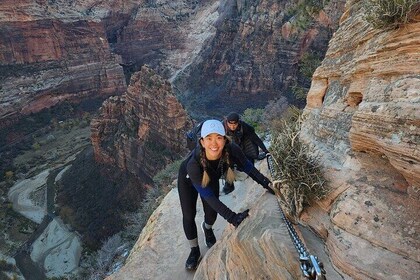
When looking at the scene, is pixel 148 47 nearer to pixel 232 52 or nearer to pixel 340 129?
pixel 232 52

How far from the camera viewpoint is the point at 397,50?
8.95 ft

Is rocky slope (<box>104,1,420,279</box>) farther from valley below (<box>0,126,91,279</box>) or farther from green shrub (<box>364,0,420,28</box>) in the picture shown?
valley below (<box>0,126,91,279</box>)

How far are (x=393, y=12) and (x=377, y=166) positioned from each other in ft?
4.04

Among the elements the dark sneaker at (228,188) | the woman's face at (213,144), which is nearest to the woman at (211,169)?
the woman's face at (213,144)

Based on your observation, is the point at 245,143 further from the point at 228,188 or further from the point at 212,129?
the point at 212,129

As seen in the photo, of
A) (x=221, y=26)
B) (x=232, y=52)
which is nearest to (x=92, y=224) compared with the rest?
(x=232, y=52)

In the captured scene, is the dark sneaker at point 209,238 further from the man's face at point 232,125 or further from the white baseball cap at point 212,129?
the white baseball cap at point 212,129

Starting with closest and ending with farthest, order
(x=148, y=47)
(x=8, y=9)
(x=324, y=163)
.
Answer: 1. (x=324, y=163)
2. (x=8, y=9)
3. (x=148, y=47)

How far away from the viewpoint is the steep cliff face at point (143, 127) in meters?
→ 20.1

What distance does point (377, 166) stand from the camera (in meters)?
2.67

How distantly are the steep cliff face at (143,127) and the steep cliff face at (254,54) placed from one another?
13.0 meters

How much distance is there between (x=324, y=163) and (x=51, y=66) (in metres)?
45.8

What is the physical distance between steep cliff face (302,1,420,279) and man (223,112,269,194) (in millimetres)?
1761

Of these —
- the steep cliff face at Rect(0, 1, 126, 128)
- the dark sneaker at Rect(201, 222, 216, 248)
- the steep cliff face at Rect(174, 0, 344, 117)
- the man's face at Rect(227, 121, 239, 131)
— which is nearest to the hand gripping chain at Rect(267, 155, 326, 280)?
the dark sneaker at Rect(201, 222, 216, 248)
